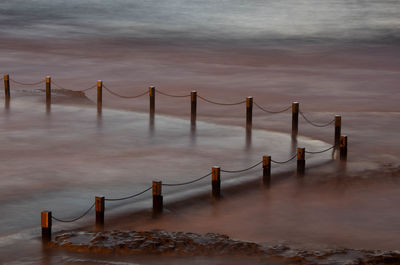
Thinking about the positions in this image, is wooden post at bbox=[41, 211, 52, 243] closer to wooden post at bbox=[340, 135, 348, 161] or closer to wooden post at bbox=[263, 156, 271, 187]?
wooden post at bbox=[263, 156, 271, 187]

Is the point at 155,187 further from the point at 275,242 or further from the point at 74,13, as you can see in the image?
the point at 74,13

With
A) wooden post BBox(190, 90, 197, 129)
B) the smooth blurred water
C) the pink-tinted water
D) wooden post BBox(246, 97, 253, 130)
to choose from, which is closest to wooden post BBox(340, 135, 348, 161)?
the pink-tinted water

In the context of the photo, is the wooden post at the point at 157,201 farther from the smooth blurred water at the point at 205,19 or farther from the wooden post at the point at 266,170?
the smooth blurred water at the point at 205,19

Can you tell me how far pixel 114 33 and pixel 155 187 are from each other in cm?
3366

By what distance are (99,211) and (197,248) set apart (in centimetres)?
209

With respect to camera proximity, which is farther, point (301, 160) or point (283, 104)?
point (283, 104)

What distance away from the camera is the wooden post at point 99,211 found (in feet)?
45.1

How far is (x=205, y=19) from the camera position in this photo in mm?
57219

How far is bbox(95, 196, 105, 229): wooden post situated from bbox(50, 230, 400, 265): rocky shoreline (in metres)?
0.59

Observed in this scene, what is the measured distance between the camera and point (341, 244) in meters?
13.2

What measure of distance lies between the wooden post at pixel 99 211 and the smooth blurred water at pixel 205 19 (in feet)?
104

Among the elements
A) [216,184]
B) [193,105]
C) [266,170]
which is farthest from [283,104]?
[216,184]

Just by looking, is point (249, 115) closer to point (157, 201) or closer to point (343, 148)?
point (343, 148)

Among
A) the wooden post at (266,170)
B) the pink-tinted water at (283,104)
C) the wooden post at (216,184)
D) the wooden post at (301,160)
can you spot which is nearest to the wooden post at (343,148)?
the pink-tinted water at (283,104)
